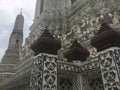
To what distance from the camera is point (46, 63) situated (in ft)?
9.32

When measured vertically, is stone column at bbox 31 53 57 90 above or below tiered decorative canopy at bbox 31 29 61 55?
below

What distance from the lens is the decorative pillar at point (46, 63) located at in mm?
2684

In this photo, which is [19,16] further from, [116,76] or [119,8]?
[116,76]

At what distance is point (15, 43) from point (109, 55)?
2496 cm

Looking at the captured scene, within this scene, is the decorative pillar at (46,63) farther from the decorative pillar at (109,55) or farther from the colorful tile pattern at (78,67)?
the decorative pillar at (109,55)

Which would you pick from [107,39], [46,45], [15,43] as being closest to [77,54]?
Result: [46,45]

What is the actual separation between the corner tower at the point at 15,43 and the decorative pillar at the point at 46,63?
66.5ft

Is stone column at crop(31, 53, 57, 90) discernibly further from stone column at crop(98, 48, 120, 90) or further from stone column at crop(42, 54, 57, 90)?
stone column at crop(98, 48, 120, 90)

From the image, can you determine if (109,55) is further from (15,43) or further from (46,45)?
(15,43)

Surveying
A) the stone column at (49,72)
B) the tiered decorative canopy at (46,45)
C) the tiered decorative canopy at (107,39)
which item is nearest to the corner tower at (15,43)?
the tiered decorative canopy at (46,45)

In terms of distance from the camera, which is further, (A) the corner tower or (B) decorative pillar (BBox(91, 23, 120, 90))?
(A) the corner tower

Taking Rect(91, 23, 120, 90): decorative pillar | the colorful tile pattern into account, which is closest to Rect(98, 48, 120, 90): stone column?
Rect(91, 23, 120, 90): decorative pillar

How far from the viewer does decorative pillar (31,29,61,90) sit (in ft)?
8.80

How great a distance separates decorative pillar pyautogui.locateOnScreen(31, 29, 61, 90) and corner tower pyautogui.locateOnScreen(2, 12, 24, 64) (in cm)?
2026
